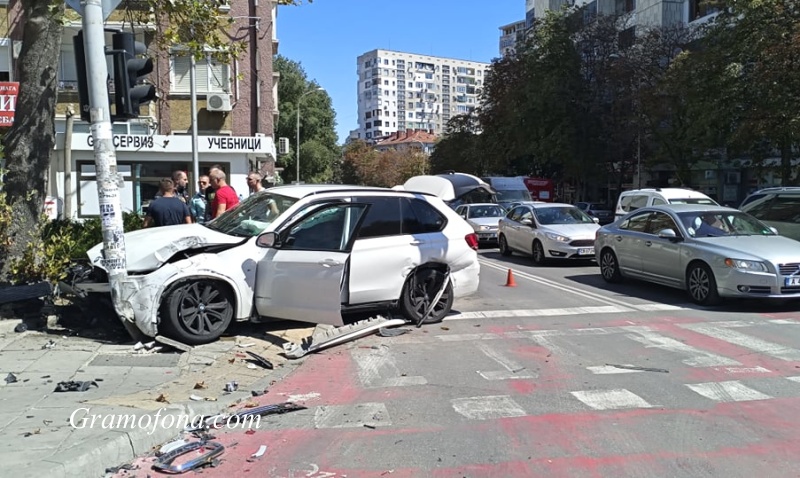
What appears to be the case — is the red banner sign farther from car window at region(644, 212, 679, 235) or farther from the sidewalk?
car window at region(644, 212, 679, 235)

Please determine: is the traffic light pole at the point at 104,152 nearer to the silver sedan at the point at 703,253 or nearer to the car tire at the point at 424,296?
the car tire at the point at 424,296

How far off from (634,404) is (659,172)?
142 ft

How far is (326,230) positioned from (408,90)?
550ft

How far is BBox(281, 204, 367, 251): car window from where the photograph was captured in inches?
299

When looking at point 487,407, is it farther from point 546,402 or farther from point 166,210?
point 166,210

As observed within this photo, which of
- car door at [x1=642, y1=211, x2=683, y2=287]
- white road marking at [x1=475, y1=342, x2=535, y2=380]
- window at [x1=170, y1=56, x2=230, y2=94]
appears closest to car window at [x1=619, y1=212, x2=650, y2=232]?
car door at [x1=642, y1=211, x2=683, y2=287]

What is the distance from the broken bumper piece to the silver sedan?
785 centimetres

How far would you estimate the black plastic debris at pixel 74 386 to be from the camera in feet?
18.2

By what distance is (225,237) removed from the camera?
7621mm

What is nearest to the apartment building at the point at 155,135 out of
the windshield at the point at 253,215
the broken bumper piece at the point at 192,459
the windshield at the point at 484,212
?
the windshield at the point at 484,212

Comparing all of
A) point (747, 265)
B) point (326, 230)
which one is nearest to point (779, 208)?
point (747, 265)

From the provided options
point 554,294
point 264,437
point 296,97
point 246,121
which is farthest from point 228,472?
point 296,97

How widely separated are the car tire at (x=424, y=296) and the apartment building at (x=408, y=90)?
15752 centimetres

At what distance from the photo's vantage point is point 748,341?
303 inches
